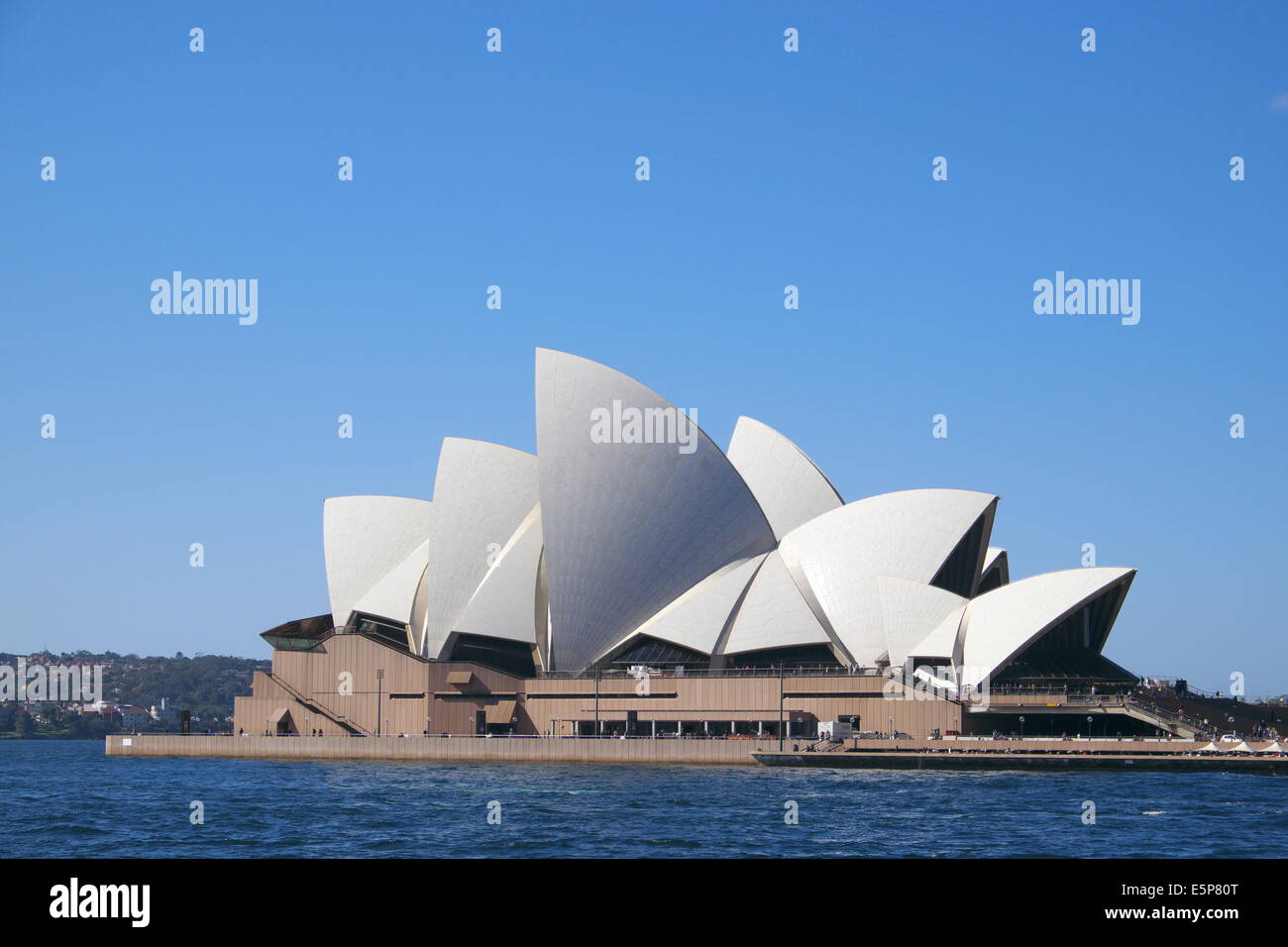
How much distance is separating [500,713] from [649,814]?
112 feet

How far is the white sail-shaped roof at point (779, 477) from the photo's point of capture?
71938 mm

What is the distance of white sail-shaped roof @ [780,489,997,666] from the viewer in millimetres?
63406

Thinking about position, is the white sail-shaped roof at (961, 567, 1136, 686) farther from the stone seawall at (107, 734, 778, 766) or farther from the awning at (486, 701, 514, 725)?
the awning at (486, 701, 514, 725)

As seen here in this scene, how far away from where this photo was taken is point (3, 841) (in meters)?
30.8

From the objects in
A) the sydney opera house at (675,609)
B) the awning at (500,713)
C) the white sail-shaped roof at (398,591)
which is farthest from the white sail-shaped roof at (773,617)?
the white sail-shaped roof at (398,591)

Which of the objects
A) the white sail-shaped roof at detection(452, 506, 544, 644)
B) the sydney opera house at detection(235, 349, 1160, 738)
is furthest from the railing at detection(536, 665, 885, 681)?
the white sail-shaped roof at detection(452, 506, 544, 644)

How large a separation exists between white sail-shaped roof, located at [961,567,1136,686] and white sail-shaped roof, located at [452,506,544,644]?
2112 centimetres

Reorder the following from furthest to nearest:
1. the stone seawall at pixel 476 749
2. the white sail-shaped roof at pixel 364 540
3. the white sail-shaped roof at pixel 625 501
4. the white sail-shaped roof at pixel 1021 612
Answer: the white sail-shaped roof at pixel 364 540 → the white sail-shaped roof at pixel 625 501 → the white sail-shaped roof at pixel 1021 612 → the stone seawall at pixel 476 749

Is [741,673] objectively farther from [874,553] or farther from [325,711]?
[325,711]

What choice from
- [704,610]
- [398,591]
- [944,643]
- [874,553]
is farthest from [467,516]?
[944,643]

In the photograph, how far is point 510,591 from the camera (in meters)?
69.0

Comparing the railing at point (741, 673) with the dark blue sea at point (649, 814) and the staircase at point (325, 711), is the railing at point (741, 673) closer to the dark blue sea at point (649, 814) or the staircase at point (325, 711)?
the staircase at point (325, 711)

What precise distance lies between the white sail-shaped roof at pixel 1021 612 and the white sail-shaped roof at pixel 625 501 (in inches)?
420
